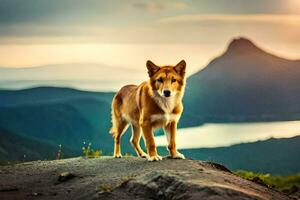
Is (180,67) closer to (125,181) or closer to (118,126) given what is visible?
(125,181)

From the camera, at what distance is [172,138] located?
14.0 m

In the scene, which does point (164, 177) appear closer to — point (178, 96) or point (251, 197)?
point (251, 197)

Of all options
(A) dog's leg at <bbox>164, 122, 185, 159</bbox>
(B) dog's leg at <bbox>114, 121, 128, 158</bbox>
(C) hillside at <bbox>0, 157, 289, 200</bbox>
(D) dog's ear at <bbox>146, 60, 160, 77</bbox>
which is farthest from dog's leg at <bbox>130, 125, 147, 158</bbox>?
(D) dog's ear at <bbox>146, 60, 160, 77</bbox>

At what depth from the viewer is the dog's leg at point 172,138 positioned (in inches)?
551

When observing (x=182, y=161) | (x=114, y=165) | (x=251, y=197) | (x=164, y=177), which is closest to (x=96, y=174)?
(x=114, y=165)

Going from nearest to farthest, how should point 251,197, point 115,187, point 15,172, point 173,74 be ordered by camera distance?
1. point 251,197
2. point 115,187
3. point 173,74
4. point 15,172

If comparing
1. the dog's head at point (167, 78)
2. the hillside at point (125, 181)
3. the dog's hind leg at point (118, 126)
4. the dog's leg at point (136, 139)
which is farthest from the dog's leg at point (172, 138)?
the dog's hind leg at point (118, 126)

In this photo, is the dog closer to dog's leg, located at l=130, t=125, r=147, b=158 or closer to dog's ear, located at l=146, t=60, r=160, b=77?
dog's ear, located at l=146, t=60, r=160, b=77

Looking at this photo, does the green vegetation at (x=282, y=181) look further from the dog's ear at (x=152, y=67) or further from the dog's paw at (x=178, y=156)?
the dog's ear at (x=152, y=67)

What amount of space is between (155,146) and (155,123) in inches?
16.0

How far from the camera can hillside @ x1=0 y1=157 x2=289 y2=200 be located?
1112 cm

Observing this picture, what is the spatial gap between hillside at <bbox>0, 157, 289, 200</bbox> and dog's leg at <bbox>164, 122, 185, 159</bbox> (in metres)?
0.44

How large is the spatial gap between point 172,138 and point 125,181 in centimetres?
212

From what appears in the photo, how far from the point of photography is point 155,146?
13922mm
